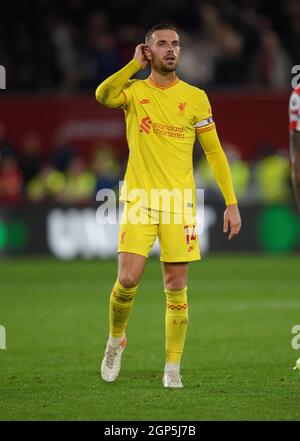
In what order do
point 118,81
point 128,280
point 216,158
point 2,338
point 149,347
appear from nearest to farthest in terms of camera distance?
point 118,81 → point 128,280 → point 216,158 → point 149,347 → point 2,338

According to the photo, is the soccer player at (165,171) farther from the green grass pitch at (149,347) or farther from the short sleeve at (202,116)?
the green grass pitch at (149,347)

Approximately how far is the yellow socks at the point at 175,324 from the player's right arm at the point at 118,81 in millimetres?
1336

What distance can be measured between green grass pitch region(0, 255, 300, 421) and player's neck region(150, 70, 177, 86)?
204 cm

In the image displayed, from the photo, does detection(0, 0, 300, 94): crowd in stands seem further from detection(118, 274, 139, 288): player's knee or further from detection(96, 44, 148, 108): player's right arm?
detection(118, 274, 139, 288): player's knee

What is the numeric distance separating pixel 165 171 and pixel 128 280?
763 millimetres

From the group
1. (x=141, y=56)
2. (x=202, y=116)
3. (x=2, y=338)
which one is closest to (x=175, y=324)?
(x=202, y=116)

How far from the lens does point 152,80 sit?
24.6 ft

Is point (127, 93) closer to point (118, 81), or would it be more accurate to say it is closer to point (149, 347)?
point (118, 81)

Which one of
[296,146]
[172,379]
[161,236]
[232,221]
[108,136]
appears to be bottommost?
[172,379]

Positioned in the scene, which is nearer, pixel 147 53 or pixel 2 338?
pixel 147 53

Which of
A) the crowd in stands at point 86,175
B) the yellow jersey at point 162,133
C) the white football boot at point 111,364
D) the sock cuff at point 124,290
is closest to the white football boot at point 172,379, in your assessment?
the white football boot at point 111,364

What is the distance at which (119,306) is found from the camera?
7.61 metres
